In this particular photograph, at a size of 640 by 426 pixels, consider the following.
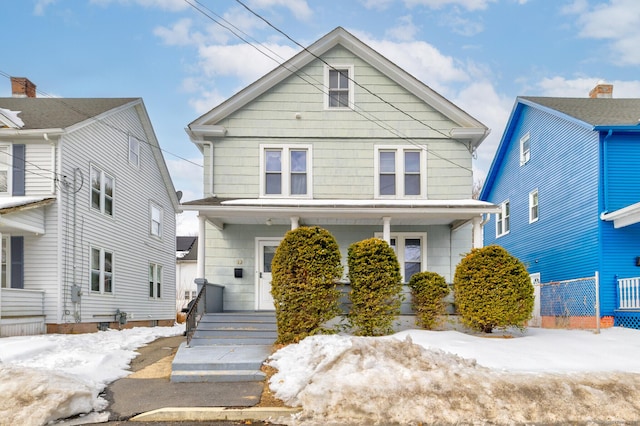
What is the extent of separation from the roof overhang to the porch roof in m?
3.42

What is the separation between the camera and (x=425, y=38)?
15438 millimetres

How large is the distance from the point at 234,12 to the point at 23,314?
905cm

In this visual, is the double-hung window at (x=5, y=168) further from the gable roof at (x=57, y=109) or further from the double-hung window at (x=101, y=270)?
the double-hung window at (x=101, y=270)

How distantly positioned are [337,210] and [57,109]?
35.0 ft

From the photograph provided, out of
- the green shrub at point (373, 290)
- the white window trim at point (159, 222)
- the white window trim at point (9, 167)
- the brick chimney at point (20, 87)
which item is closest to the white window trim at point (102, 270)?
the white window trim at point (9, 167)

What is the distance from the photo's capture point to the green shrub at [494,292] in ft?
31.3

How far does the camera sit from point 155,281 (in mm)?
20547

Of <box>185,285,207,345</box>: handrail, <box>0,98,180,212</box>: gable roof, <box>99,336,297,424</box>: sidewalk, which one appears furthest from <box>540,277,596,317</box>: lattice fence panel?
<box>0,98,180,212</box>: gable roof

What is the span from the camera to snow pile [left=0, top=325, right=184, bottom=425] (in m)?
5.79

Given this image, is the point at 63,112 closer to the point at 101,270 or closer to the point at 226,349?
the point at 101,270

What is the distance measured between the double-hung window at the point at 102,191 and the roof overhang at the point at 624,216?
15.2 metres

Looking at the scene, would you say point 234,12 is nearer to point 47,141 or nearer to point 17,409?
point 47,141

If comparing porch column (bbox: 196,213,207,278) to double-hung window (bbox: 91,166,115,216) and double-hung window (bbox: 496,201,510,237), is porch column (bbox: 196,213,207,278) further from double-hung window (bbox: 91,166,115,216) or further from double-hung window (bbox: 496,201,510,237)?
double-hung window (bbox: 496,201,510,237)

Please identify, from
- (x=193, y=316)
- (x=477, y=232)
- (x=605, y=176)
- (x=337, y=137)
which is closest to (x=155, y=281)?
(x=337, y=137)
